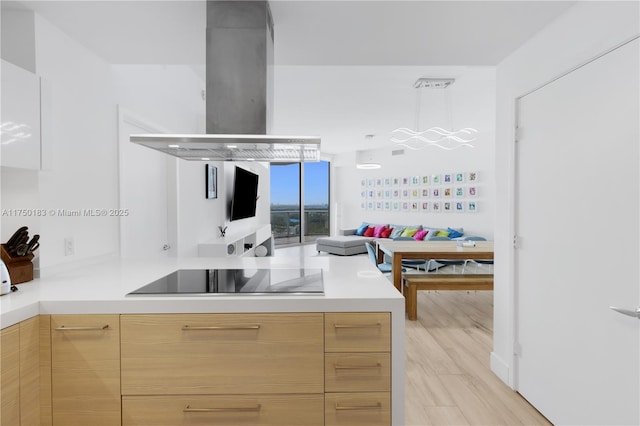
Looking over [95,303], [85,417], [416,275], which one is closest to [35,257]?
[95,303]

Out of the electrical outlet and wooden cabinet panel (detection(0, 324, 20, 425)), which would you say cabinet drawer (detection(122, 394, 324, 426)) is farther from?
the electrical outlet

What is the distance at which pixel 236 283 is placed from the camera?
169 centimetres

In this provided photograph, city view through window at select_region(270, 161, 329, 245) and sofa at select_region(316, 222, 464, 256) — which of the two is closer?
sofa at select_region(316, 222, 464, 256)

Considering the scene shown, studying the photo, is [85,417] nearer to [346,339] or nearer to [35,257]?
[35,257]

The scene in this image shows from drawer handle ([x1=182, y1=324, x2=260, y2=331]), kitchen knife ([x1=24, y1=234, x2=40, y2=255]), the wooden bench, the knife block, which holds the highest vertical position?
kitchen knife ([x1=24, y1=234, x2=40, y2=255])

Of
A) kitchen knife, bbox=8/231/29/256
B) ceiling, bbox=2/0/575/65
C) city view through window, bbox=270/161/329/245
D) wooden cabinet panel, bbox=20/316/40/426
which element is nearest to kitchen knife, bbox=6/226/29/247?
kitchen knife, bbox=8/231/29/256

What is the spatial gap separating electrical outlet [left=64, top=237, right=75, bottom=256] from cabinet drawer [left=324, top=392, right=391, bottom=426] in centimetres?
169

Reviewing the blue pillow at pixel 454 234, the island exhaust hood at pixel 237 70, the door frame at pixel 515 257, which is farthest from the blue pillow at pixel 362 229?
the island exhaust hood at pixel 237 70

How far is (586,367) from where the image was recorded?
1.77 metres

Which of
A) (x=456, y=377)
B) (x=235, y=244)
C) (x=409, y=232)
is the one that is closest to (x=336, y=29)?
(x=456, y=377)

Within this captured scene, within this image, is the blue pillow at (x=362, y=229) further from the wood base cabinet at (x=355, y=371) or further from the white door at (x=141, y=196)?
the wood base cabinet at (x=355, y=371)

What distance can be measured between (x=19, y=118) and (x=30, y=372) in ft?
3.63

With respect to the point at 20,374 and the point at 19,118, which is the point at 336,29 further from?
the point at 20,374

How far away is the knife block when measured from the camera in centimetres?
167
